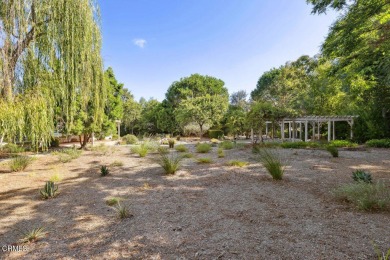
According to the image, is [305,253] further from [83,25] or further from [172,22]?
[172,22]

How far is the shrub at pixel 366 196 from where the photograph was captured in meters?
3.07

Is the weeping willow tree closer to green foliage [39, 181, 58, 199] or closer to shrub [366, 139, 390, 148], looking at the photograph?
green foliage [39, 181, 58, 199]

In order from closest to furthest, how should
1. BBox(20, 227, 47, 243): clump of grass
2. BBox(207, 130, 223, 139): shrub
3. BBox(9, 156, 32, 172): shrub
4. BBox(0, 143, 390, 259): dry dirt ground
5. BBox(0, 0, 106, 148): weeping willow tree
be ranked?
BBox(0, 143, 390, 259): dry dirt ground, BBox(20, 227, 47, 243): clump of grass, BBox(0, 0, 106, 148): weeping willow tree, BBox(9, 156, 32, 172): shrub, BBox(207, 130, 223, 139): shrub

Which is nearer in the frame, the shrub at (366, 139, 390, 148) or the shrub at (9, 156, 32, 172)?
the shrub at (9, 156, 32, 172)

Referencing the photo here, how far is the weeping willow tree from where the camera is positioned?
4.06 m

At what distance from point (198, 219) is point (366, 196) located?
2574 millimetres

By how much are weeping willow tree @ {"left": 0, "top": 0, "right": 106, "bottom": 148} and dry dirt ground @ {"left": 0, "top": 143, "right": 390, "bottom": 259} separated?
5.45 feet

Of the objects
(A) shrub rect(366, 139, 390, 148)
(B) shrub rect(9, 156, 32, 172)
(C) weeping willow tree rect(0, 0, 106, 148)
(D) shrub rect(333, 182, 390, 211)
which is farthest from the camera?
(A) shrub rect(366, 139, 390, 148)

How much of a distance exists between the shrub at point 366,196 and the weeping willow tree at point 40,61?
19.3 ft

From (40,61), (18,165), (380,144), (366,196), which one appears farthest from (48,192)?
(380,144)

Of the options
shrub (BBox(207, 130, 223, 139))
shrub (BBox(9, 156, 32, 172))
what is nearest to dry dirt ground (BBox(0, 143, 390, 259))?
shrub (BBox(9, 156, 32, 172))

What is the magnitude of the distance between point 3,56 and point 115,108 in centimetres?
1060

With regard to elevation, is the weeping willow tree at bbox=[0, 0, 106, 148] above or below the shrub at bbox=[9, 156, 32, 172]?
above

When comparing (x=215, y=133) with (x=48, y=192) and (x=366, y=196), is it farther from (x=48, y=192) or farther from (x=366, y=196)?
(x=366, y=196)
